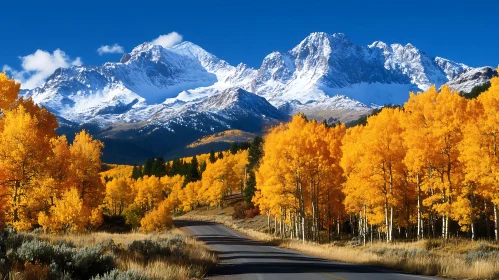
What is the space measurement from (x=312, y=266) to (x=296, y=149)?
18.7 meters

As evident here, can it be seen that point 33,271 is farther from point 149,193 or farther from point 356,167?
point 149,193

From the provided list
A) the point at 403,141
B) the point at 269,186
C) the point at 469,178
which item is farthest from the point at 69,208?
the point at 469,178

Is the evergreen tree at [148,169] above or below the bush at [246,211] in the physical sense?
above

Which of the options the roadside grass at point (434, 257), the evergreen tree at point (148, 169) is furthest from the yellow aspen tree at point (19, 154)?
the evergreen tree at point (148, 169)

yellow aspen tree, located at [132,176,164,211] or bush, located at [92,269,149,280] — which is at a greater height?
yellow aspen tree, located at [132,176,164,211]

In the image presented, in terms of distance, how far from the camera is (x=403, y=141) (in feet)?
Result: 116

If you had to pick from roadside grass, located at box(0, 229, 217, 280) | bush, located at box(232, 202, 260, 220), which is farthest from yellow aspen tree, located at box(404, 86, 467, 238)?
bush, located at box(232, 202, 260, 220)

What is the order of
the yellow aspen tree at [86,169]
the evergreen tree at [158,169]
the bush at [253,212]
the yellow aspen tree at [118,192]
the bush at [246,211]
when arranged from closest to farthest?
1. the yellow aspen tree at [86,169]
2. the bush at [253,212]
3. the bush at [246,211]
4. the yellow aspen tree at [118,192]
5. the evergreen tree at [158,169]

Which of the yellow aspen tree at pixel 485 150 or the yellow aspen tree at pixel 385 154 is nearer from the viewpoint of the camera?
the yellow aspen tree at pixel 485 150

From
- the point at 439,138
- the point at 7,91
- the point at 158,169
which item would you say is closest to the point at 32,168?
the point at 7,91

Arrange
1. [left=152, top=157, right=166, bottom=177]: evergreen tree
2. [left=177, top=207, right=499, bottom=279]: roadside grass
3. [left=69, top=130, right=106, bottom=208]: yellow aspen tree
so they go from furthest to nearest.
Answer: [left=152, top=157, right=166, bottom=177]: evergreen tree → [left=69, top=130, right=106, bottom=208]: yellow aspen tree → [left=177, top=207, right=499, bottom=279]: roadside grass

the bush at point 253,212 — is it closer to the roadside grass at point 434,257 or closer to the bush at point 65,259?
the roadside grass at point 434,257

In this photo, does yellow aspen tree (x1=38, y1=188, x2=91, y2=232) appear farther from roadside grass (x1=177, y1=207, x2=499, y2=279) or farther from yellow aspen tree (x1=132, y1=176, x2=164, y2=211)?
yellow aspen tree (x1=132, y1=176, x2=164, y2=211)

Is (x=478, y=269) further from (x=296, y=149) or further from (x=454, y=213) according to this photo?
(x=296, y=149)
